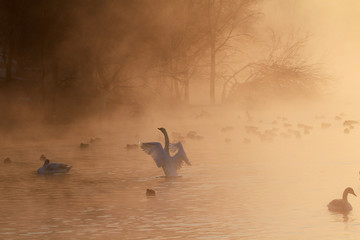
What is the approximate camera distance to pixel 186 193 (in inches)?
723

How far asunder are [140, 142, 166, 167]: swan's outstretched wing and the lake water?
55 cm

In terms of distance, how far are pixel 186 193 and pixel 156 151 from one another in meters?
2.60

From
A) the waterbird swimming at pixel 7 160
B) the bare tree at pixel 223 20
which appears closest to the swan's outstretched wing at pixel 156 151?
the waterbird swimming at pixel 7 160

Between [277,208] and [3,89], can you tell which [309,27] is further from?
[277,208]

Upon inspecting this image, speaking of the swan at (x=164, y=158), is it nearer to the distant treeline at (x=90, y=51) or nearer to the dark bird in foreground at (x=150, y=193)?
the dark bird in foreground at (x=150, y=193)

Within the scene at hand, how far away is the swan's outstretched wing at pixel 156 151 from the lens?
2056cm

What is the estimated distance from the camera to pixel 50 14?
35156 millimetres

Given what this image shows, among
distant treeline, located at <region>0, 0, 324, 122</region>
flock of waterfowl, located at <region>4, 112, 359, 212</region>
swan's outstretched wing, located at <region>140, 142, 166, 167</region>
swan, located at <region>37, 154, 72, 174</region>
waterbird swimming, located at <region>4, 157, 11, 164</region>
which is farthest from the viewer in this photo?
distant treeline, located at <region>0, 0, 324, 122</region>

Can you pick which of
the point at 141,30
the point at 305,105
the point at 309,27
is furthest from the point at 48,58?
the point at 309,27

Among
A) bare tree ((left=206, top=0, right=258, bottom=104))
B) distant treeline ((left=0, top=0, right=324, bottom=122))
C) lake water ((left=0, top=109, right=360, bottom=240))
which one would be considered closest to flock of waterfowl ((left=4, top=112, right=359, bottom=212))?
lake water ((left=0, top=109, right=360, bottom=240))

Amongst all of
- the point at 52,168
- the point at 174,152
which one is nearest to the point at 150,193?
→ the point at 174,152

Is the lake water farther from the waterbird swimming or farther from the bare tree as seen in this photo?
the bare tree

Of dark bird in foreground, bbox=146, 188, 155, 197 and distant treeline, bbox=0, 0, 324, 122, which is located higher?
distant treeline, bbox=0, 0, 324, 122

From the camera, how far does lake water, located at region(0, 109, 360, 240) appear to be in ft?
46.0
